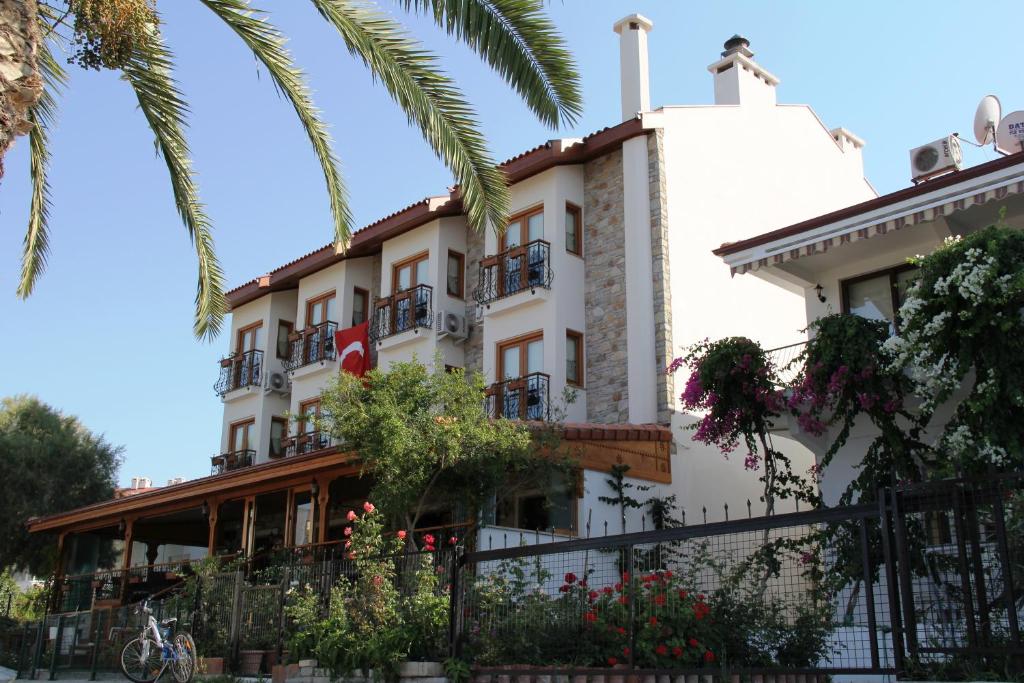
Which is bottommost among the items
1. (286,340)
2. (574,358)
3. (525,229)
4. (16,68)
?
(16,68)

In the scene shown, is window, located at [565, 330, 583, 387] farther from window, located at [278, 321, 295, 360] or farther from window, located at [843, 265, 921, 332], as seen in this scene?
window, located at [278, 321, 295, 360]

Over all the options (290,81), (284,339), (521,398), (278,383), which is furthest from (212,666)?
(284,339)

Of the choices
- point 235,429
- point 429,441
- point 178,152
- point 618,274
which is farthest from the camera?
Result: point 235,429

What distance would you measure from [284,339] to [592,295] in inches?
457

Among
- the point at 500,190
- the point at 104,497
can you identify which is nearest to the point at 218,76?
the point at 500,190

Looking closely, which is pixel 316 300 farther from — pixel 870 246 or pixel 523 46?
pixel 523 46

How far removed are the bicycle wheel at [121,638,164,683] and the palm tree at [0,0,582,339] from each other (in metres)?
5.56

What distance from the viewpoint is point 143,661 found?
541 inches

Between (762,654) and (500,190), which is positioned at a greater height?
(500,190)

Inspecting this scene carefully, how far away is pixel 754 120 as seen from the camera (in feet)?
81.2

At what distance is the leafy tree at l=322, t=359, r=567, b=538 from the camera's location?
15.7m

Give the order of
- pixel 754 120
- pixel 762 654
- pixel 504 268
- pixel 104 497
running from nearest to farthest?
pixel 762 654 → pixel 504 268 → pixel 754 120 → pixel 104 497

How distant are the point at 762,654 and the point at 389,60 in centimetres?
640

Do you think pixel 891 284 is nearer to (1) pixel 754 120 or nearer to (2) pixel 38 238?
(1) pixel 754 120
